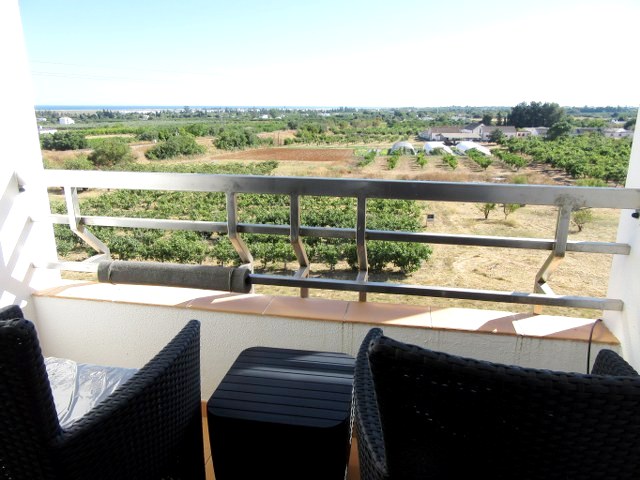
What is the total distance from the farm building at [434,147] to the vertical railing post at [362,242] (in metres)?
0.64

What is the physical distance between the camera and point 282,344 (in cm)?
215

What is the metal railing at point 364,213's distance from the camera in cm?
184

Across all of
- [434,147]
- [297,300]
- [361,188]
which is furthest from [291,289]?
[434,147]

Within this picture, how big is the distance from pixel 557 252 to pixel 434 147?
869 mm

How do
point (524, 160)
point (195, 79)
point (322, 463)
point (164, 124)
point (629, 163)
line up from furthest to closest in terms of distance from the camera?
point (195, 79) < point (164, 124) < point (524, 160) < point (629, 163) < point (322, 463)

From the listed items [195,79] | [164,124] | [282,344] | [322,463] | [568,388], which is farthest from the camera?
[195,79]

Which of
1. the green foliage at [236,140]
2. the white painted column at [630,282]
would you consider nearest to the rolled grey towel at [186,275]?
the green foliage at [236,140]

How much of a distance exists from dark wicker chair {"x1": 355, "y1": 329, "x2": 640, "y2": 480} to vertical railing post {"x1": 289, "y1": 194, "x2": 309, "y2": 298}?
4.56 ft

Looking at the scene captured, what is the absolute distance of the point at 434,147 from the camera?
8.11ft

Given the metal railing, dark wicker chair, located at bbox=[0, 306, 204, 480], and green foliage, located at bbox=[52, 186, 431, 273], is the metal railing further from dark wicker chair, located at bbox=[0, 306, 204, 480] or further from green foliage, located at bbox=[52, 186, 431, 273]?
dark wicker chair, located at bbox=[0, 306, 204, 480]

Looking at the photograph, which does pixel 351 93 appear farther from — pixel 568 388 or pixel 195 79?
pixel 568 388

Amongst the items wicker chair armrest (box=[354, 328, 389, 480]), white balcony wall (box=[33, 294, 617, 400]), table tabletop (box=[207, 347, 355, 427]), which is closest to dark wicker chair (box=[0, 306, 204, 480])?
table tabletop (box=[207, 347, 355, 427])

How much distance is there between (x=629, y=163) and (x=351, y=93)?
7.86 ft

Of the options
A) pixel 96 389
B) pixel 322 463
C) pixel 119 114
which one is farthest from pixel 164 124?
pixel 322 463
